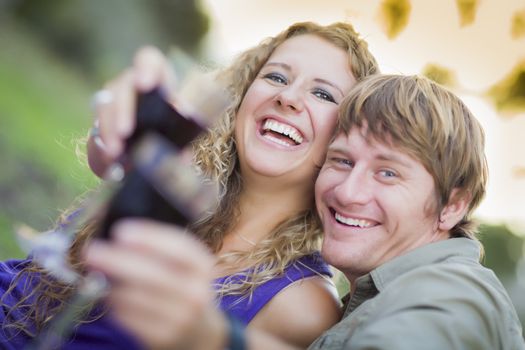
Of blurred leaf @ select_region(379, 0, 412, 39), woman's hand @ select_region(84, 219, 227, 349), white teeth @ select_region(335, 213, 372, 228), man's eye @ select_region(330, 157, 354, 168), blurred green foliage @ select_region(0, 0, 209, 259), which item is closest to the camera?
woman's hand @ select_region(84, 219, 227, 349)

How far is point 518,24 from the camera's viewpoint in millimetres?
6477

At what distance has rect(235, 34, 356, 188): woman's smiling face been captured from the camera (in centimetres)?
247

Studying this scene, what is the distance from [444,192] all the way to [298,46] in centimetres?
92

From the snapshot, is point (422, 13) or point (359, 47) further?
point (422, 13)

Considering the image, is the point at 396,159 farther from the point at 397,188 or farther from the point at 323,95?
the point at 323,95

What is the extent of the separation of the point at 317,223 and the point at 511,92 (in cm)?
624

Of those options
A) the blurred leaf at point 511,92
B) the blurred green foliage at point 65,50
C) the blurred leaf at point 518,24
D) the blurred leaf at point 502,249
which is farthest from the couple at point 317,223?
the blurred leaf at point 502,249

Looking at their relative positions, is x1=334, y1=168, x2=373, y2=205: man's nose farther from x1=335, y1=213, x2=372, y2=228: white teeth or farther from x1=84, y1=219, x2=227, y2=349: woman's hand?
x1=84, y1=219, x2=227, y2=349: woman's hand

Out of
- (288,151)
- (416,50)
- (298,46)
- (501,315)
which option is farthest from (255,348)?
(416,50)

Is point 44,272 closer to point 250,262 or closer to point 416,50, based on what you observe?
point 250,262

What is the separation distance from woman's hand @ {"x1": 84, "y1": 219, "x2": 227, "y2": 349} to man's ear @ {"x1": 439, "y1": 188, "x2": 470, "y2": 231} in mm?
1315

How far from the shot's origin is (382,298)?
1.71 m

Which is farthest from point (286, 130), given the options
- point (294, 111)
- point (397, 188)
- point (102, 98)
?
point (102, 98)

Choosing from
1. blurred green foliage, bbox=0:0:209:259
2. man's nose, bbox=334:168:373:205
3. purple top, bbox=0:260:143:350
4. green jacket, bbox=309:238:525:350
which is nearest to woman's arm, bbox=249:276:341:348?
green jacket, bbox=309:238:525:350
